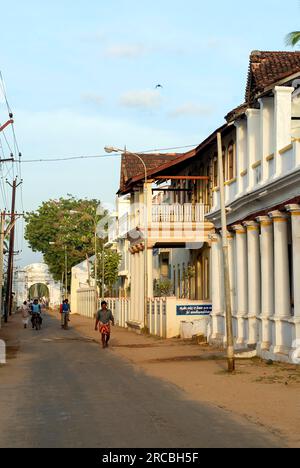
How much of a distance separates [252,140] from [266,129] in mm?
1644

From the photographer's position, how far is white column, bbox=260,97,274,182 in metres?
24.3

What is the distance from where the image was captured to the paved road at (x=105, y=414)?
10375 millimetres

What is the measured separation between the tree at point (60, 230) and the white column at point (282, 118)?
79.0 meters

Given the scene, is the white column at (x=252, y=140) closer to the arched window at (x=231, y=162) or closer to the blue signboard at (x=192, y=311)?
the arched window at (x=231, y=162)

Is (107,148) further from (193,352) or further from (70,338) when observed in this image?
(193,352)

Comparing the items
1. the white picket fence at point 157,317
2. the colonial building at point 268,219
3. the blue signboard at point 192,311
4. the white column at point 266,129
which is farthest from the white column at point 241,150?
the white picket fence at point 157,317

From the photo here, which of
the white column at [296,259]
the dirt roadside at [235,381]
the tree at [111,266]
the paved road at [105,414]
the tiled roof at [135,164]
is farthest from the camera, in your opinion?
the tree at [111,266]

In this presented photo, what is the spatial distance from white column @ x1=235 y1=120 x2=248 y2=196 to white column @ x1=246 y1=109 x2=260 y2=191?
1.15 m

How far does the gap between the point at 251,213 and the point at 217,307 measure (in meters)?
6.22

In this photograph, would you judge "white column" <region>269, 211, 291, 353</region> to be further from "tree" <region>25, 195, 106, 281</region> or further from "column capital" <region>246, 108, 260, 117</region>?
"tree" <region>25, 195, 106, 281</region>

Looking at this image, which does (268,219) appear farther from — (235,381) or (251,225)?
(235,381)

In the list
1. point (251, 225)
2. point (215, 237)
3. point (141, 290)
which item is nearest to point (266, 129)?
point (251, 225)

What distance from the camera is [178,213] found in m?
39.7
